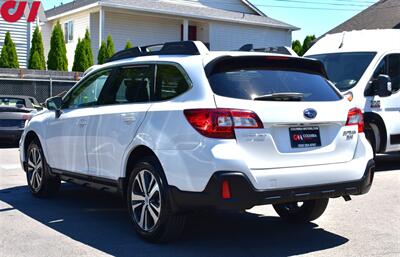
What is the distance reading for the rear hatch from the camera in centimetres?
503

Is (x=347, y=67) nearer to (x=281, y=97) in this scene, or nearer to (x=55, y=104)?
(x=55, y=104)

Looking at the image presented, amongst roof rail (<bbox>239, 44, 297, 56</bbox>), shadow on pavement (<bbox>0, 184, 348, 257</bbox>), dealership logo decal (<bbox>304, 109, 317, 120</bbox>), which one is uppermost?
roof rail (<bbox>239, 44, 297, 56</bbox>)

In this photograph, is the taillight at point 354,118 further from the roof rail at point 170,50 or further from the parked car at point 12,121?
the parked car at point 12,121

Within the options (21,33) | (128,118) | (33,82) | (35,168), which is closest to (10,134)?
(35,168)

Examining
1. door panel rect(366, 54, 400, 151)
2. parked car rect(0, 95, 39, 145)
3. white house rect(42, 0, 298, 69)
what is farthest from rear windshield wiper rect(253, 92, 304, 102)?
white house rect(42, 0, 298, 69)

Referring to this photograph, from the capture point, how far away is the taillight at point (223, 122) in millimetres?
4914

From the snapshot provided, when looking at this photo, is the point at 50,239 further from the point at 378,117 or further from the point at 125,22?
the point at 125,22

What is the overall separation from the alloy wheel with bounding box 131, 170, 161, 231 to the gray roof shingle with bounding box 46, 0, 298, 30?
2547cm

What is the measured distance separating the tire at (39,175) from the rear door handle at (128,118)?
6.86ft

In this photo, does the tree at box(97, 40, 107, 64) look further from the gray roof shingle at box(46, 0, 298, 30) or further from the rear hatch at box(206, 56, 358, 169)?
the rear hatch at box(206, 56, 358, 169)

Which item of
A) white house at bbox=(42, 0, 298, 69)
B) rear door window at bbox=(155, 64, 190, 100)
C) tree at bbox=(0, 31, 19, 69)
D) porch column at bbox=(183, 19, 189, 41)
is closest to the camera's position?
rear door window at bbox=(155, 64, 190, 100)

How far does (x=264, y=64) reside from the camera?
18.2 ft

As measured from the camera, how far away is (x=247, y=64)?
544 centimetres

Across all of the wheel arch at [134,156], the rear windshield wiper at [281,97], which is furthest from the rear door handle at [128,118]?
the rear windshield wiper at [281,97]
